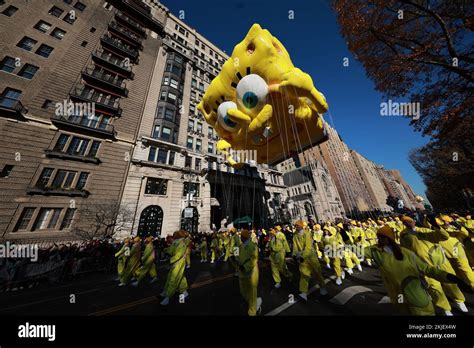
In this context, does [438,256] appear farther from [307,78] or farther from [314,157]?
[314,157]

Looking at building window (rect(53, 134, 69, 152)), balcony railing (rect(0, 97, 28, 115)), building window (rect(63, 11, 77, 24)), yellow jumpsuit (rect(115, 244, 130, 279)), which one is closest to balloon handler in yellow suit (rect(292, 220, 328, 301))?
yellow jumpsuit (rect(115, 244, 130, 279))

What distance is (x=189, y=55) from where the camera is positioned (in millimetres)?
28344

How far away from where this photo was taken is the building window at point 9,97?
1324cm

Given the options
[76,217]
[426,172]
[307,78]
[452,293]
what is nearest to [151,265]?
[307,78]

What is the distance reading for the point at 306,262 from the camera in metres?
5.07

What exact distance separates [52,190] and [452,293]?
2224cm

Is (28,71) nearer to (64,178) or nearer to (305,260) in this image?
(64,178)

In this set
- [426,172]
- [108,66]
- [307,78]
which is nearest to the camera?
[307,78]

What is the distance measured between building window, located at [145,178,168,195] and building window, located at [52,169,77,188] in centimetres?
595

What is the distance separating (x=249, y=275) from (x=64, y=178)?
Answer: 18.5m

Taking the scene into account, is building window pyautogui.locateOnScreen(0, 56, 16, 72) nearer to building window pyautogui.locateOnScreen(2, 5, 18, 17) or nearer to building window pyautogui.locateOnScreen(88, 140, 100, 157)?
building window pyautogui.locateOnScreen(2, 5, 18, 17)

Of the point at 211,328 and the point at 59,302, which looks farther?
the point at 59,302

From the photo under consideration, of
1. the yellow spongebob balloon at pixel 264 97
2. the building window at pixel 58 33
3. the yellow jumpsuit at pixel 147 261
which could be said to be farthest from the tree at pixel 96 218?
the building window at pixel 58 33

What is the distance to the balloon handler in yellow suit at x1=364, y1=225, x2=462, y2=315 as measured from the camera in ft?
8.20
